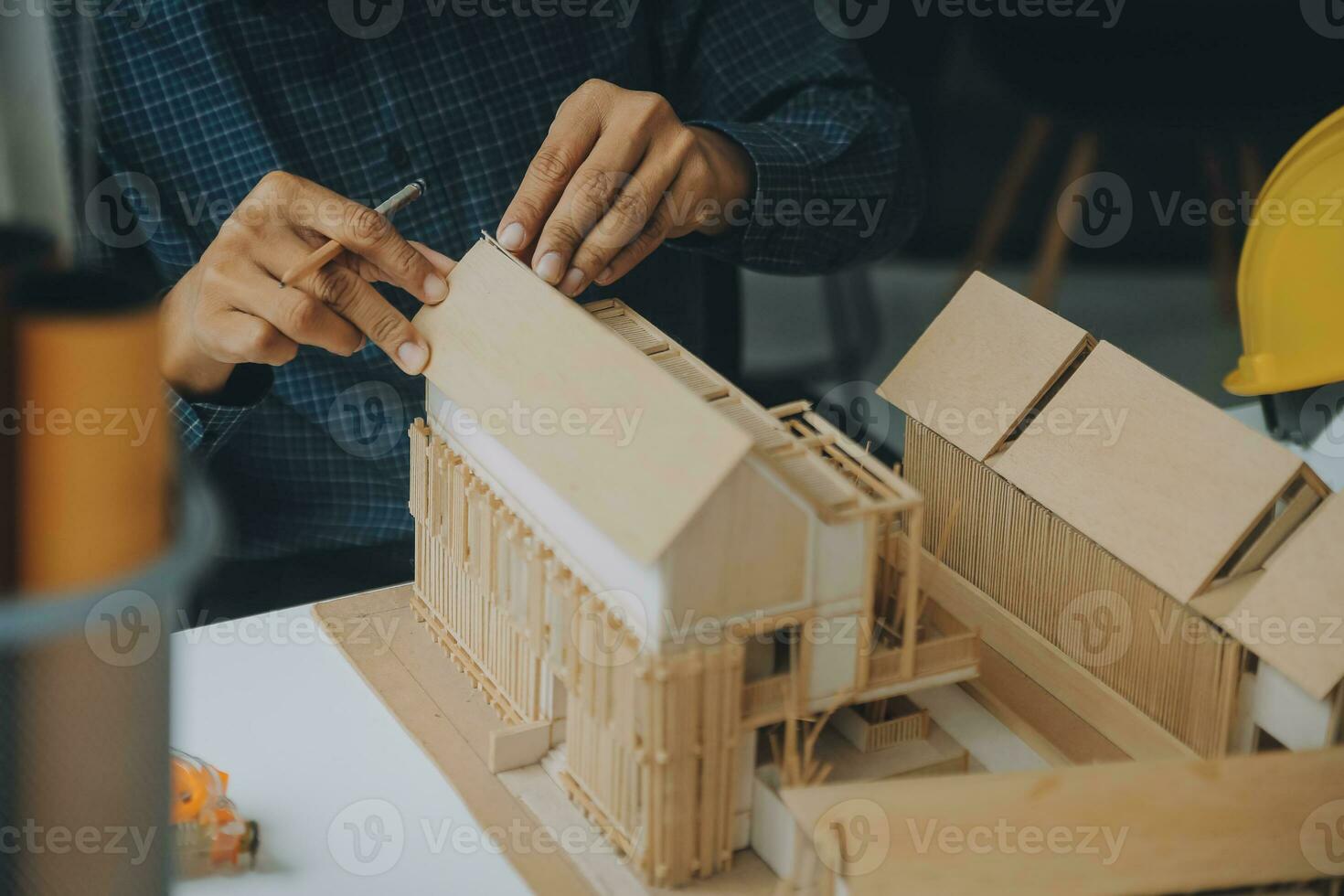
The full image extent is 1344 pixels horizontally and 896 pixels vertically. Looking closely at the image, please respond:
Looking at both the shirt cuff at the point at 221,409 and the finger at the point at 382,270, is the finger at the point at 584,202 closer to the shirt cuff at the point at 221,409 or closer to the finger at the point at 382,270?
the finger at the point at 382,270

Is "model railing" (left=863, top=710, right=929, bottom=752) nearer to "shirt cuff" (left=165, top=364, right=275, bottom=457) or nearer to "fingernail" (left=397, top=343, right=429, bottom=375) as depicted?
"fingernail" (left=397, top=343, right=429, bottom=375)

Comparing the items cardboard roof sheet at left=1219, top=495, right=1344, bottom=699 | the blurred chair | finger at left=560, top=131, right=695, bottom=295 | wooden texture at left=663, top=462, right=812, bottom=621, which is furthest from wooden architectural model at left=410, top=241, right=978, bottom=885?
the blurred chair

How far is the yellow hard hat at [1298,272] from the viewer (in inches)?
59.1

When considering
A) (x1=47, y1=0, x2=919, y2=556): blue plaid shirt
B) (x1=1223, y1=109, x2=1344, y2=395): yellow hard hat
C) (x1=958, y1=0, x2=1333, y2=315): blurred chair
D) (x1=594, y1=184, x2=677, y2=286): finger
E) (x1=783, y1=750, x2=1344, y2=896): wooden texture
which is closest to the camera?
(x1=783, y1=750, x2=1344, y2=896): wooden texture

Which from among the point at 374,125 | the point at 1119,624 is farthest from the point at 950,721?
the point at 374,125

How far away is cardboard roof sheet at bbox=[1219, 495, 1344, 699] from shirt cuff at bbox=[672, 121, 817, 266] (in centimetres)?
77

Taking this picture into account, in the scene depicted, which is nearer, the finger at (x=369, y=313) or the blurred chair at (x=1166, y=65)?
the finger at (x=369, y=313)

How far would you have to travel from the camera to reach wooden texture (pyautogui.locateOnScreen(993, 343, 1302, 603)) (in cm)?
110

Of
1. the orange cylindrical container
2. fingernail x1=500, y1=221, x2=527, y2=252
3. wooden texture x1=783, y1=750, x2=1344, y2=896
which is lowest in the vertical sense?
wooden texture x1=783, y1=750, x2=1344, y2=896

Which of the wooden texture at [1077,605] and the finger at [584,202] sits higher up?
the finger at [584,202]

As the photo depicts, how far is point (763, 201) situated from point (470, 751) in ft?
2.50

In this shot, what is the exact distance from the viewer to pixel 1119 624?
3.90 feet

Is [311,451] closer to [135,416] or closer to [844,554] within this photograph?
[844,554]

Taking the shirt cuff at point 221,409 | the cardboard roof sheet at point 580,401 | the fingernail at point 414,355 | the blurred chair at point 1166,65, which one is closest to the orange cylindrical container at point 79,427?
the cardboard roof sheet at point 580,401
